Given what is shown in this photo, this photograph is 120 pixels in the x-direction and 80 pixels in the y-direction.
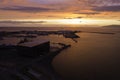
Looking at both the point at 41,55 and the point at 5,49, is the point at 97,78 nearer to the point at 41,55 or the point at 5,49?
the point at 41,55

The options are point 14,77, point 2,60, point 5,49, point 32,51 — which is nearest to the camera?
point 14,77

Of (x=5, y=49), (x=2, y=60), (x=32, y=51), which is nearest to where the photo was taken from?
(x=2, y=60)

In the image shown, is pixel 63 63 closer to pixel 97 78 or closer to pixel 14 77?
pixel 97 78

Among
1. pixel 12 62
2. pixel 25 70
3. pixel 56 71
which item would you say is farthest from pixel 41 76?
pixel 12 62

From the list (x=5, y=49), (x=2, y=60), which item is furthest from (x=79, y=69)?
(x=5, y=49)

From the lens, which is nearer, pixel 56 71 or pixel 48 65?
pixel 56 71

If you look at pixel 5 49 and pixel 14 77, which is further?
pixel 5 49

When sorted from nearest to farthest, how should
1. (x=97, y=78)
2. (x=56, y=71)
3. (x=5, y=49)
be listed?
(x=97, y=78) < (x=56, y=71) < (x=5, y=49)

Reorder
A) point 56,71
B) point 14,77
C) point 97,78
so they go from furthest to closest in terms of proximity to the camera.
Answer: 1. point 56,71
2. point 97,78
3. point 14,77

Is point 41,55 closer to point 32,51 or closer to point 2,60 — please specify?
point 32,51
